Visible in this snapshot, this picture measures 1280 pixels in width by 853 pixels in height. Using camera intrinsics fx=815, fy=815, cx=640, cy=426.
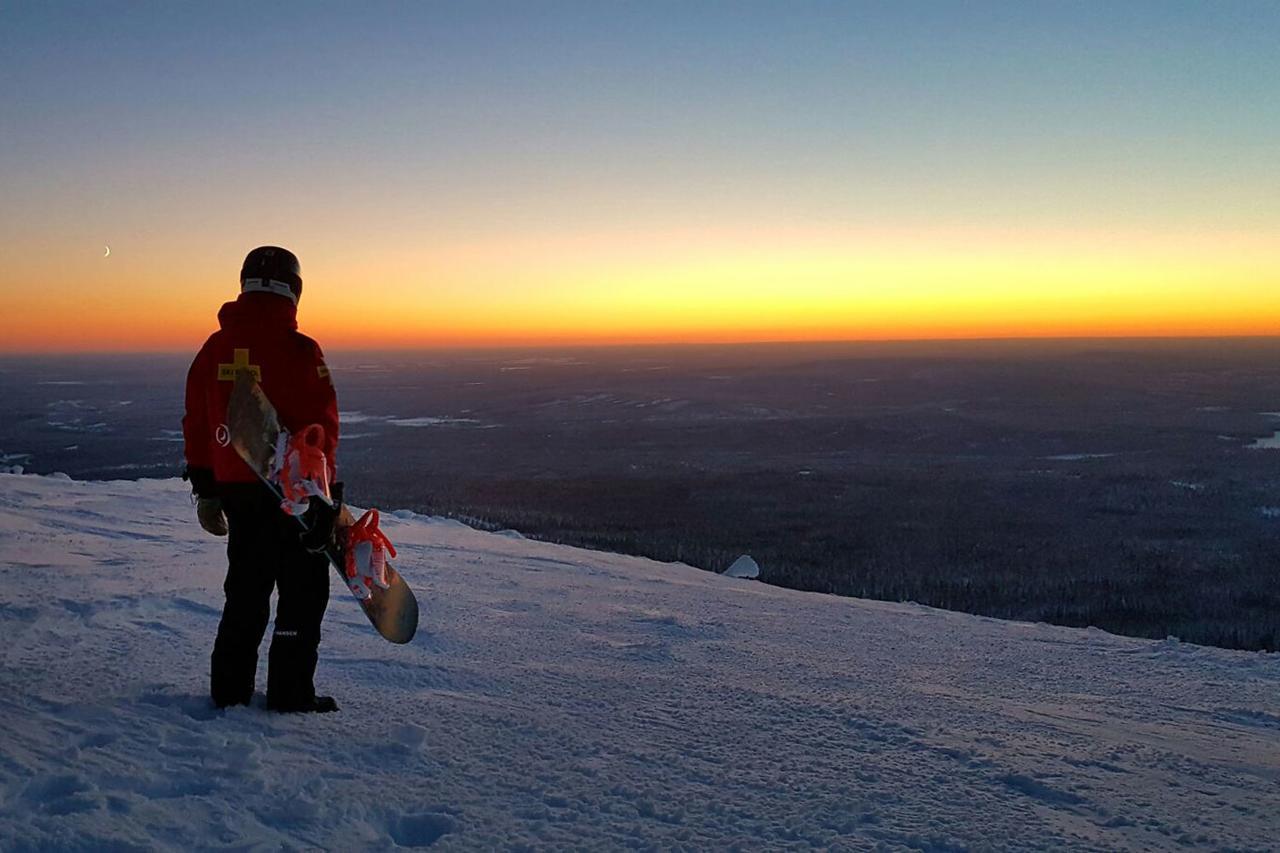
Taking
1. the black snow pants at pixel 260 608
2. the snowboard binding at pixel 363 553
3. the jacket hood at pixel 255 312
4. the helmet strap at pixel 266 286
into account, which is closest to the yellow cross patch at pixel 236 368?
the jacket hood at pixel 255 312

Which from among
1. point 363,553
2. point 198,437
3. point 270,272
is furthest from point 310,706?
point 270,272

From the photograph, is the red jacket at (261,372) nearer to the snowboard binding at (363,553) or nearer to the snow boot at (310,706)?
the snowboard binding at (363,553)

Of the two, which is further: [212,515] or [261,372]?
[212,515]

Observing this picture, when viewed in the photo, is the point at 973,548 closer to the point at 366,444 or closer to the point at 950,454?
the point at 950,454

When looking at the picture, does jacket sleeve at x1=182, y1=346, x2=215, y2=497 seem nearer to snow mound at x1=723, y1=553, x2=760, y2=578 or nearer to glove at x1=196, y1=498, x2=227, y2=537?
glove at x1=196, y1=498, x2=227, y2=537

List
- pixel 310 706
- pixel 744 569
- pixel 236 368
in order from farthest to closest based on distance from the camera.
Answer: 1. pixel 744 569
2. pixel 310 706
3. pixel 236 368

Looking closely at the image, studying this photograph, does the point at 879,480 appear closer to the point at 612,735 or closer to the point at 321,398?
the point at 612,735

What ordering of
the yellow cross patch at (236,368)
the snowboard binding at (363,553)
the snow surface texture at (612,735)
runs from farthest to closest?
the snowboard binding at (363,553)
the yellow cross patch at (236,368)
the snow surface texture at (612,735)

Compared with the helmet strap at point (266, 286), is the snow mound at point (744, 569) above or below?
below
